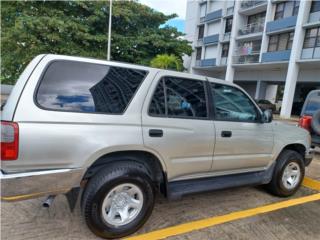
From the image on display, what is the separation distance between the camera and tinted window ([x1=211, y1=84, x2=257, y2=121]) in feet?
11.1

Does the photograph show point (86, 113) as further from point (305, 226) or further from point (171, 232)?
point (305, 226)

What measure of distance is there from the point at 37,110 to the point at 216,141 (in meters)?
2.09

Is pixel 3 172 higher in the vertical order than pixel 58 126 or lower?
lower

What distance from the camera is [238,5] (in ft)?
93.8

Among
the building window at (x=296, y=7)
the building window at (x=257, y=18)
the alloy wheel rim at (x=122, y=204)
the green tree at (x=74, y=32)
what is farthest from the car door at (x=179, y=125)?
the building window at (x=257, y=18)

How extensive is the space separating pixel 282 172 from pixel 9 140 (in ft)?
12.3

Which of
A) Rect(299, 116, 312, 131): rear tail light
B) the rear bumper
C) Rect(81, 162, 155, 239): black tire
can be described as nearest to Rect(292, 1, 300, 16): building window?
Rect(299, 116, 312, 131): rear tail light

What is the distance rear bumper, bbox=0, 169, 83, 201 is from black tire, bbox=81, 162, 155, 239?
19cm

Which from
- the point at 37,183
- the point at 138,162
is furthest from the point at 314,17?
the point at 37,183

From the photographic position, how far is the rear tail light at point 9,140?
7.15 feet

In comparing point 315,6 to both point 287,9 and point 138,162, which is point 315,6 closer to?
point 287,9

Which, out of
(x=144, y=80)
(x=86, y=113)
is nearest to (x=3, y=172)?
(x=86, y=113)

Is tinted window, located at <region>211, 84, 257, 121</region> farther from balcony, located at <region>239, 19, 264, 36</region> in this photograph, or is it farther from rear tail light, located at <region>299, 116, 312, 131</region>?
balcony, located at <region>239, 19, 264, 36</region>

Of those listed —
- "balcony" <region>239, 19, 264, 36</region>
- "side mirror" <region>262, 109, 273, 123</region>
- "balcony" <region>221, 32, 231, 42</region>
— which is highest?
"balcony" <region>239, 19, 264, 36</region>
